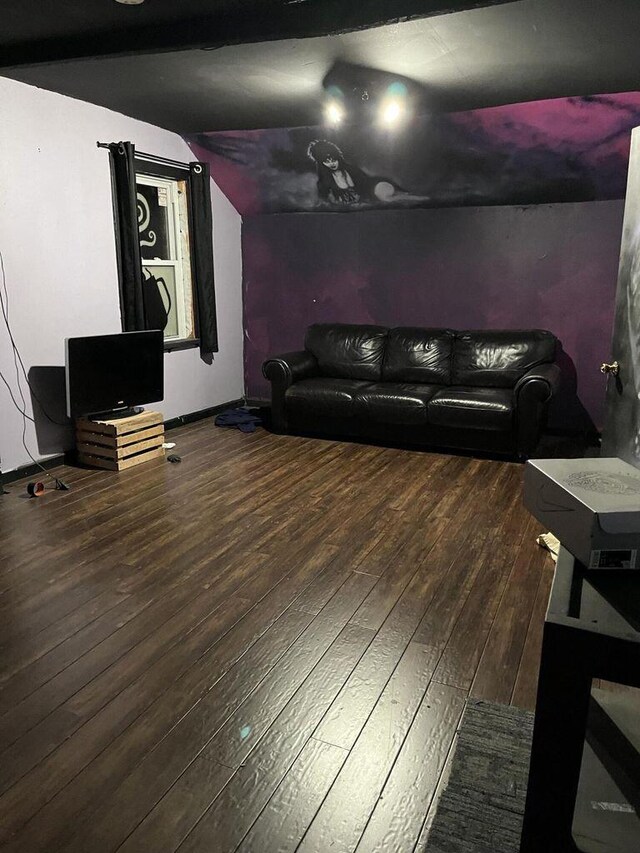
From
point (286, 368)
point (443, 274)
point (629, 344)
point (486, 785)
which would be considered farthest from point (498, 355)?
point (486, 785)

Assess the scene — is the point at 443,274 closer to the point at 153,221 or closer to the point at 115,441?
the point at 153,221

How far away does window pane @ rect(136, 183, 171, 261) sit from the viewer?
520cm

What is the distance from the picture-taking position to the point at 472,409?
464cm

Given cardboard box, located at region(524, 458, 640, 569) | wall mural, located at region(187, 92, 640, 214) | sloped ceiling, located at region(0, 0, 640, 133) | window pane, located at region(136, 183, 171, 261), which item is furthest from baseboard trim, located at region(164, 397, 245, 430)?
cardboard box, located at region(524, 458, 640, 569)

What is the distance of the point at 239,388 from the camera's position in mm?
6617

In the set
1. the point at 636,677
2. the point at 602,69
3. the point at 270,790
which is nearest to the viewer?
the point at 636,677

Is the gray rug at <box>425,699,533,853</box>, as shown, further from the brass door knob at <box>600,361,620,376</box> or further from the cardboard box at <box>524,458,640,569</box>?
the brass door knob at <box>600,361,620,376</box>

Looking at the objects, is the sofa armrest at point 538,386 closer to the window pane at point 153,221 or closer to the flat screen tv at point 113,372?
the flat screen tv at point 113,372

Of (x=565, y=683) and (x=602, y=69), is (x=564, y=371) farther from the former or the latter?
(x=565, y=683)

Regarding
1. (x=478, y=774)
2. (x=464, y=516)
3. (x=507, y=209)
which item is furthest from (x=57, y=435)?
(x=507, y=209)

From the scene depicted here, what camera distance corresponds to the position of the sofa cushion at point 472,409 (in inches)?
180

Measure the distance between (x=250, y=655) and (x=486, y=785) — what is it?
0.94 metres

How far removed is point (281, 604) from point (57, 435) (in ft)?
8.57

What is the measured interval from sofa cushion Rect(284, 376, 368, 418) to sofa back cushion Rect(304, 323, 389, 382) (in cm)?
29
